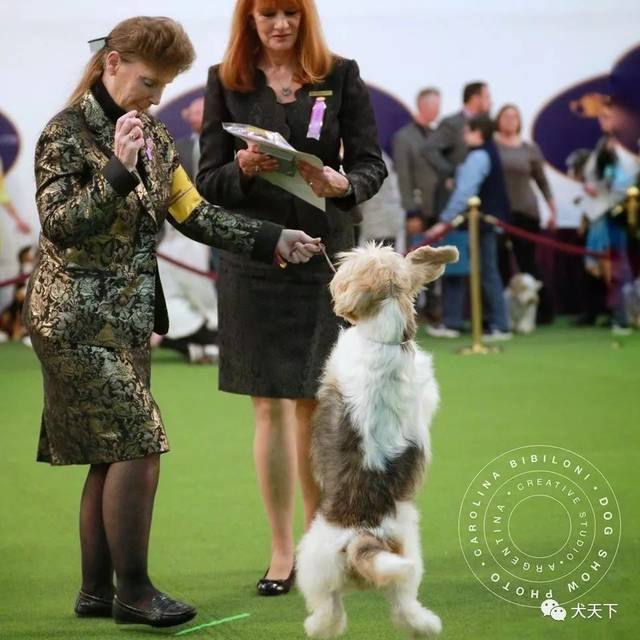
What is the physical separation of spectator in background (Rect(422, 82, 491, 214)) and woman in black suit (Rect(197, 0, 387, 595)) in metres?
7.27

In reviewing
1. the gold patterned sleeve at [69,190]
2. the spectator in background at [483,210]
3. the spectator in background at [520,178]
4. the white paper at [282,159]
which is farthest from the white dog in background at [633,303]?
the gold patterned sleeve at [69,190]

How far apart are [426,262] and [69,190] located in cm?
99

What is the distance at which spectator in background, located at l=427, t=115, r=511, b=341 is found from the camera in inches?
435

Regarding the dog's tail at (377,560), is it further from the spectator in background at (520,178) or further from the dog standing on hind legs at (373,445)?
the spectator in background at (520,178)

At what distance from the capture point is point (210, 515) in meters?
5.22

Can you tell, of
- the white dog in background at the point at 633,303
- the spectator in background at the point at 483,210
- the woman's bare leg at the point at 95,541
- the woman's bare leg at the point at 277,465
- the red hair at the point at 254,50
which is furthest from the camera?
the white dog in background at the point at 633,303

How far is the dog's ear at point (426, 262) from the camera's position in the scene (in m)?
3.63

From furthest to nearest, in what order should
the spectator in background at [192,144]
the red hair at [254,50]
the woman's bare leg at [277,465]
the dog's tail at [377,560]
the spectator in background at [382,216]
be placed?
the spectator in background at [382,216] → the spectator in background at [192,144] → the woman's bare leg at [277,465] → the red hair at [254,50] → the dog's tail at [377,560]

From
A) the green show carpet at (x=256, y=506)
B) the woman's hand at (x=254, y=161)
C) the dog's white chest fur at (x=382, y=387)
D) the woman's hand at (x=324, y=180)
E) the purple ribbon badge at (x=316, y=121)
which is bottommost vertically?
the green show carpet at (x=256, y=506)

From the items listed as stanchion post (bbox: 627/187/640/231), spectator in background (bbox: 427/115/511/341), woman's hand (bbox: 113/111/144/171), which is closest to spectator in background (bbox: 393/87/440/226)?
spectator in background (bbox: 427/115/511/341)

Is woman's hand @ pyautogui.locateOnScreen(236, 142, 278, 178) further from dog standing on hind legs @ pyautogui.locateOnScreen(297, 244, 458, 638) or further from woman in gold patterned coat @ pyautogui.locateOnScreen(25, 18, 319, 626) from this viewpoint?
dog standing on hind legs @ pyautogui.locateOnScreen(297, 244, 458, 638)

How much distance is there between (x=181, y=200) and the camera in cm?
397

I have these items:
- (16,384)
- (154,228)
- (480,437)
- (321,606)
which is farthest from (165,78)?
(16,384)

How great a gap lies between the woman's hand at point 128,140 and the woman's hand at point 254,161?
492 millimetres
